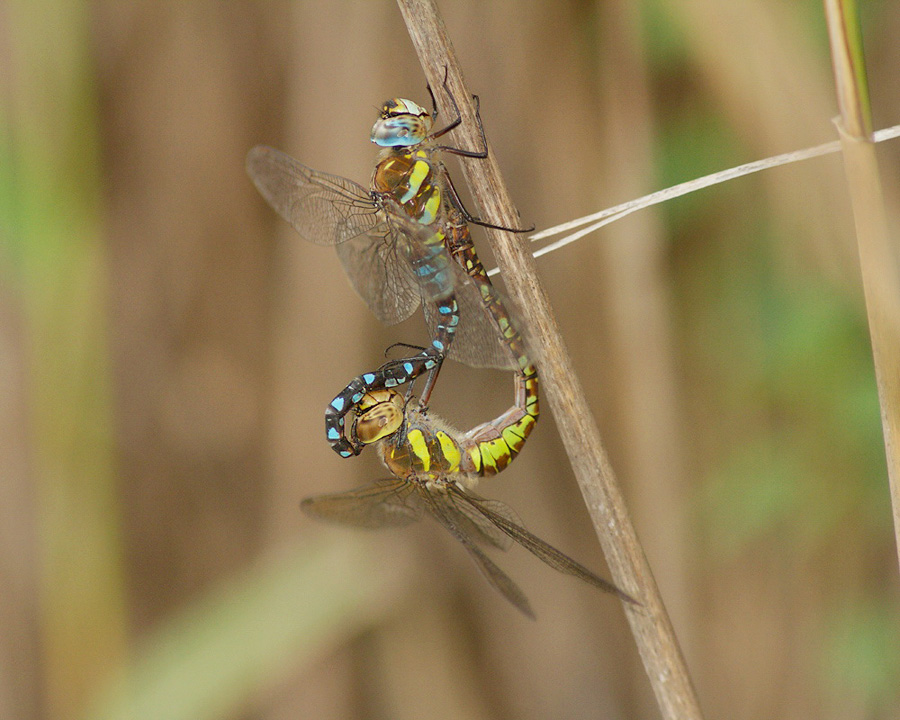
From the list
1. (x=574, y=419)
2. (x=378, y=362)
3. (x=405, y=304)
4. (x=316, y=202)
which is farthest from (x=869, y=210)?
(x=378, y=362)

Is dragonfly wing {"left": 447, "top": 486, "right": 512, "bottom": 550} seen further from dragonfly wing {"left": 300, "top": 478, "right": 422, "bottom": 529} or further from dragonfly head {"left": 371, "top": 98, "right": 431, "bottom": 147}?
dragonfly head {"left": 371, "top": 98, "right": 431, "bottom": 147}

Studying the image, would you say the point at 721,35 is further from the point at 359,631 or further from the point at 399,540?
the point at 359,631

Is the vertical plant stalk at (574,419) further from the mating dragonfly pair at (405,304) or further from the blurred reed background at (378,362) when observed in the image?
the blurred reed background at (378,362)

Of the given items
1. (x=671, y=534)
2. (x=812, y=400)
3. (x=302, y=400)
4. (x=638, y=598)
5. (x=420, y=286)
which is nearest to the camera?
(x=638, y=598)

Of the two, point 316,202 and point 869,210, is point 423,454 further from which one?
point 869,210

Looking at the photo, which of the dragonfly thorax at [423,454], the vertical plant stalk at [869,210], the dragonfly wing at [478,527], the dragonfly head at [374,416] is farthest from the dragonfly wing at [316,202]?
the vertical plant stalk at [869,210]

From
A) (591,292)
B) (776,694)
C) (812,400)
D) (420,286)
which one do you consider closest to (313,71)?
(420,286)
